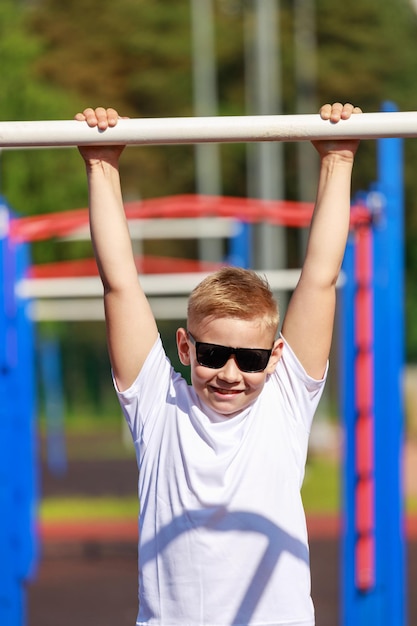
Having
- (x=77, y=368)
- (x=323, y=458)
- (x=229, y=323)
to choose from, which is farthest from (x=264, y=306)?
(x=77, y=368)

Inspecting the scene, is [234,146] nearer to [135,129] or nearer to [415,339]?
[415,339]

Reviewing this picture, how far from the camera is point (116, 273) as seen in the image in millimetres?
2779

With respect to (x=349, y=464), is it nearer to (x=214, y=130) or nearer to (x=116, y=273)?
(x=116, y=273)

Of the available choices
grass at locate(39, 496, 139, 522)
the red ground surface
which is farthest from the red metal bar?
grass at locate(39, 496, 139, 522)

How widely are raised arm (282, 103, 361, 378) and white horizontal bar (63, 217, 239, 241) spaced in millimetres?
6976

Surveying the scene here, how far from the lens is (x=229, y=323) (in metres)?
2.67

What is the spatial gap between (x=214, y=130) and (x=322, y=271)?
37 centimetres

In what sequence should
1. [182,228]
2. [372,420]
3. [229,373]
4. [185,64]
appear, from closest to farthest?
1. [229,373]
2. [372,420]
3. [182,228]
4. [185,64]

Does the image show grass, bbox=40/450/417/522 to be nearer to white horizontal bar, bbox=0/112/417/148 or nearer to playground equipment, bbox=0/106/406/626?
playground equipment, bbox=0/106/406/626

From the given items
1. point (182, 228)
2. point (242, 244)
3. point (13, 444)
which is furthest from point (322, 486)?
point (13, 444)

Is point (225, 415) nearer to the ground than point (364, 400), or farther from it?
farther from it

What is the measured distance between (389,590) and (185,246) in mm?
28928

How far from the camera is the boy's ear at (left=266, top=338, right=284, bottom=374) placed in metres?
2.76

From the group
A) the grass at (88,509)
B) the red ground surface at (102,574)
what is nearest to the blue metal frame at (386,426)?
the red ground surface at (102,574)
